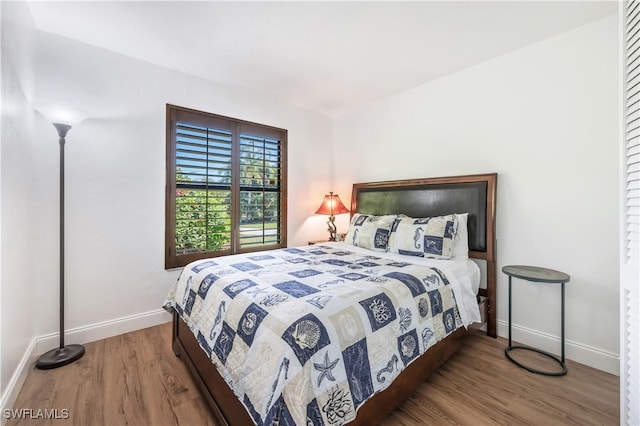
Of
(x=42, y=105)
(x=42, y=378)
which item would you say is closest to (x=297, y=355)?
(x=42, y=378)

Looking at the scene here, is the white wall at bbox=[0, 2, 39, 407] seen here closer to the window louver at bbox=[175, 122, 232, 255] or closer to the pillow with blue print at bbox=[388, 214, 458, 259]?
the window louver at bbox=[175, 122, 232, 255]

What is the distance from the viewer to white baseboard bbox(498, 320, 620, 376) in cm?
191

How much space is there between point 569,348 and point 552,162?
4.87ft

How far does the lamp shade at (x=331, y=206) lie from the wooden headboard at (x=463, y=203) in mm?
589

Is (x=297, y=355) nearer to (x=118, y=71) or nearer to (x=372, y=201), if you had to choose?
(x=372, y=201)

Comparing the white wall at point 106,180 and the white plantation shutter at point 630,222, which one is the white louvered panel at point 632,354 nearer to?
the white plantation shutter at point 630,222

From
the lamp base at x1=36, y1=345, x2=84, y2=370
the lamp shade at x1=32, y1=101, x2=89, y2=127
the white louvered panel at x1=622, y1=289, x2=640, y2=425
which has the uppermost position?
the lamp shade at x1=32, y1=101, x2=89, y2=127

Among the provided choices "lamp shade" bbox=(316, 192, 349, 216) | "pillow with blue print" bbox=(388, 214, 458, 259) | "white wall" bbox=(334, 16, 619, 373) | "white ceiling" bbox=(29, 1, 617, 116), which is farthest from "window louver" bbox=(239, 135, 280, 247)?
"white wall" bbox=(334, 16, 619, 373)

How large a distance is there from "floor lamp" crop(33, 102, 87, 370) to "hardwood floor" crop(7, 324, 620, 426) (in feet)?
0.20

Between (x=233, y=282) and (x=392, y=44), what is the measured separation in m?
2.30

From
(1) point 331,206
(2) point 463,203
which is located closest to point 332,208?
(1) point 331,206

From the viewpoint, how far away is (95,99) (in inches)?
92.4

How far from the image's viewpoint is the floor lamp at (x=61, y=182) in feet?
6.15

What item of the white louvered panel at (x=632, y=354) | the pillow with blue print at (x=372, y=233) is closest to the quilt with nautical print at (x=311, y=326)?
the pillow with blue print at (x=372, y=233)
